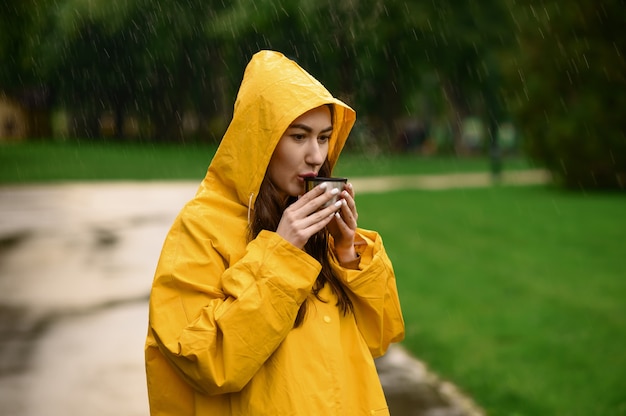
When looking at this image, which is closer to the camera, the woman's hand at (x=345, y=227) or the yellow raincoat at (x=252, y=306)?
the yellow raincoat at (x=252, y=306)

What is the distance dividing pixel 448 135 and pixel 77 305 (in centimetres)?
5413

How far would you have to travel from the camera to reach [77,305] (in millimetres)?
7867

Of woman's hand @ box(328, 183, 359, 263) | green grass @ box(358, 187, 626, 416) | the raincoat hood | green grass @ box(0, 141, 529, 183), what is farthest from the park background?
the raincoat hood

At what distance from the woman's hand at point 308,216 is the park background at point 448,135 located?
3528 millimetres

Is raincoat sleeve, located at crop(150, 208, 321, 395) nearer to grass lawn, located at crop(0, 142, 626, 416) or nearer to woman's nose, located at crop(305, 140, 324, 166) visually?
woman's nose, located at crop(305, 140, 324, 166)

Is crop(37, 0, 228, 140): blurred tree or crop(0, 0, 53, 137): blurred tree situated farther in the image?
crop(37, 0, 228, 140): blurred tree

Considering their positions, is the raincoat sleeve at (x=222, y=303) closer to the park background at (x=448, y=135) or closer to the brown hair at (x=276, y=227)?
the brown hair at (x=276, y=227)

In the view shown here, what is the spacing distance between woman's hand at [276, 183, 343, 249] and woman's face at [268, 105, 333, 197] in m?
0.17

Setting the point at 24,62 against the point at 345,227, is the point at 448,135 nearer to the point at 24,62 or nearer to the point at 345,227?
the point at 24,62

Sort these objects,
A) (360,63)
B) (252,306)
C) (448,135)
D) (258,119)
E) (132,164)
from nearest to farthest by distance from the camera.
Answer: (252,306) → (258,119) → (132,164) → (360,63) → (448,135)

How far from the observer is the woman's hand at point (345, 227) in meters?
2.35

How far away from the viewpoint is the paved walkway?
5438 mm

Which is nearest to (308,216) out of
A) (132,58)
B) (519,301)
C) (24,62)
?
(519,301)

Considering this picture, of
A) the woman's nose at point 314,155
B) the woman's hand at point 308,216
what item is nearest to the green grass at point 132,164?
the woman's nose at point 314,155
